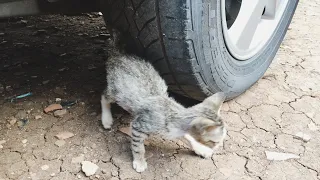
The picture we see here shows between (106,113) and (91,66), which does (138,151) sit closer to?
(106,113)

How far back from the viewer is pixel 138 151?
2.02m

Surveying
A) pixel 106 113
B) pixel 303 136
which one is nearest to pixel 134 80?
pixel 106 113

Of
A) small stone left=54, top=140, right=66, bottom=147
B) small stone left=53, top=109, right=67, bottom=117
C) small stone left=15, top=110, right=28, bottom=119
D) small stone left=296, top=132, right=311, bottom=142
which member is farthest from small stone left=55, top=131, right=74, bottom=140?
small stone left=296, top=132, right=311, bottom=142

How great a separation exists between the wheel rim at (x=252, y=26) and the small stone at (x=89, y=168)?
90 centimetres

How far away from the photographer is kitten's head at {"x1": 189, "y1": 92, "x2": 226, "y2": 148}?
1891 millimetres

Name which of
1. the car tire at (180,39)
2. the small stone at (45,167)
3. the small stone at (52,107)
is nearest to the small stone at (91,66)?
the small stone at (52,107)

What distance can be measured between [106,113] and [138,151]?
379 mm

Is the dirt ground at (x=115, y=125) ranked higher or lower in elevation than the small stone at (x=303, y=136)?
lower

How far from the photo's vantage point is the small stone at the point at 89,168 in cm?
198

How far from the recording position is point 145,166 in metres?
2.03

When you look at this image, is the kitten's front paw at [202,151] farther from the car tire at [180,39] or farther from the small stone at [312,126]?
the small stone at [312,126]

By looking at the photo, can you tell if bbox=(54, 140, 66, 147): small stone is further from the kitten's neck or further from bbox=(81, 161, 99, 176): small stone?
the kitten's neck

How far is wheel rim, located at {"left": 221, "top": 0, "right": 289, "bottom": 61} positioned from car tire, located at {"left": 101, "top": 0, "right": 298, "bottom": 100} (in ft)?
0.39

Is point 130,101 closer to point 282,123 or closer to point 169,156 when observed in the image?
point 169,156
